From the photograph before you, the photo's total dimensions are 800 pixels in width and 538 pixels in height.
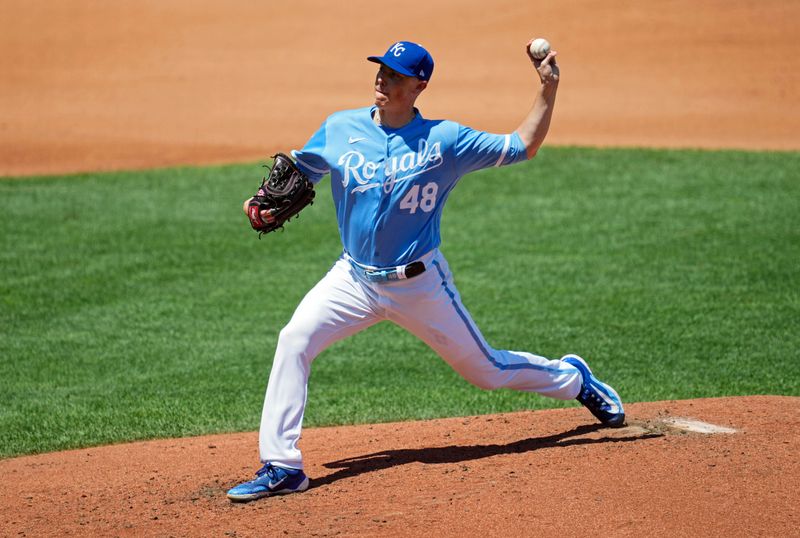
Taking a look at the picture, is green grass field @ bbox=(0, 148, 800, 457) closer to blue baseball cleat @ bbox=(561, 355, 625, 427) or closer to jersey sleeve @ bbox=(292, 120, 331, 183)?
blue baseball cleat @ bbox=(561, 355, 625, 427)

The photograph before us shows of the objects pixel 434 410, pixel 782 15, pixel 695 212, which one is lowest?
pixel 434 410

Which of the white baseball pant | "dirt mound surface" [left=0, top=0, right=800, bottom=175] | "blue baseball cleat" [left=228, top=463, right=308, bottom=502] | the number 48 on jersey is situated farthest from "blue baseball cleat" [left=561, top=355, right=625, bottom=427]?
"dirt mound surface" [left=0, top=0, right=800, bottom=175]

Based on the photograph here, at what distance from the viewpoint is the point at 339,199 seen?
533 cm

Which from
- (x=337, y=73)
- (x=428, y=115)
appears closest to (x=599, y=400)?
(x=428, y=115)

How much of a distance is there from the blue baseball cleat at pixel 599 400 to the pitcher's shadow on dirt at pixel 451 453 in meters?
0.10

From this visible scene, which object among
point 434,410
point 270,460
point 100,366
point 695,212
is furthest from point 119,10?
point 270,460

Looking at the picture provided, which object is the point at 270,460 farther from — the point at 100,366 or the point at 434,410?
the point at 100,366

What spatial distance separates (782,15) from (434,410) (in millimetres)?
20931

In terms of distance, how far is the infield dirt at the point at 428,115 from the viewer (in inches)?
191

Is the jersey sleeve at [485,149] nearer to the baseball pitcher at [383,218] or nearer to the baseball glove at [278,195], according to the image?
the baseball pitcher at [383,218]

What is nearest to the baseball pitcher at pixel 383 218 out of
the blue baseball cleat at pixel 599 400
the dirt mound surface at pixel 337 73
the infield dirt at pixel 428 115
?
the infield dirt at pixel 428 115

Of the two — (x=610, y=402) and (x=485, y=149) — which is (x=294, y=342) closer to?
(x=485, y=149)

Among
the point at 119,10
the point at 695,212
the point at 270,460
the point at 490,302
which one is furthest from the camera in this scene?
the point at 119,10

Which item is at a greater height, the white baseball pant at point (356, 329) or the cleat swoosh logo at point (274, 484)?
the white baseball pant at point (356, 329)
